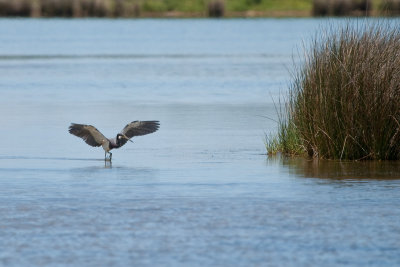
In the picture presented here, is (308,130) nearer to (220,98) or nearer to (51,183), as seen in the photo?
(51,183)

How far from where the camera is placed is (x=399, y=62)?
456 inches

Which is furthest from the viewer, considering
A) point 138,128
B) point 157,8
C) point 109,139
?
point 157,8

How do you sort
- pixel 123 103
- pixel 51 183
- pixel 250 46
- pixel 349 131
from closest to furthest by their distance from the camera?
pixel 51 183
pixel 349 131
pixel 123 103
pixel 250 46

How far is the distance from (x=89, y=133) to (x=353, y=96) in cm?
305

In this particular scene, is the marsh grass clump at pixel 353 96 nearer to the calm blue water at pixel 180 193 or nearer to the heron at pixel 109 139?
the calm blue water at pixel 180 193

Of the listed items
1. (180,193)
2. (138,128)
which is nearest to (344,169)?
(180,193)

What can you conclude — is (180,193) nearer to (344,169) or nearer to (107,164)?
(344,169)

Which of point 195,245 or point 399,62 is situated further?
point 399,62

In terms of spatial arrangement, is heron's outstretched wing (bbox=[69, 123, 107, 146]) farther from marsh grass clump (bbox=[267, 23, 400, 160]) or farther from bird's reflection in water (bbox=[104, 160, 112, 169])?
marsh grass clump (bbox=[267, 23, 400, 160])

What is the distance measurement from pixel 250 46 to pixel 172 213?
34.1 m

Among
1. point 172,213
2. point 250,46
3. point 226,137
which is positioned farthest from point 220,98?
point 250,46

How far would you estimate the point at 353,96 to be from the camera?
11523 mm

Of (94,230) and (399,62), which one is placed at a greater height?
(399,62)

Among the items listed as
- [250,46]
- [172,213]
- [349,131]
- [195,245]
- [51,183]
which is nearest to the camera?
[195,245]
